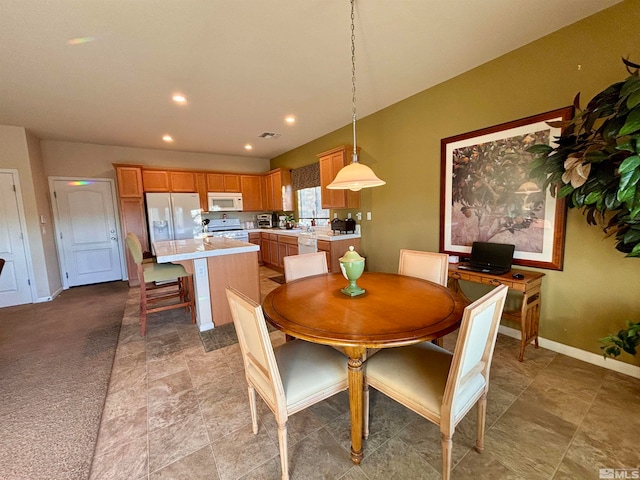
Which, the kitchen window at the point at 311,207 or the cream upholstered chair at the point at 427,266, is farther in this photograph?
the kitchen window at the point at 311,207

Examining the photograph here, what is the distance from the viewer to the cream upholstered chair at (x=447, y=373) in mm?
1073

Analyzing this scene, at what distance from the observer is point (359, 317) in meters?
1.34

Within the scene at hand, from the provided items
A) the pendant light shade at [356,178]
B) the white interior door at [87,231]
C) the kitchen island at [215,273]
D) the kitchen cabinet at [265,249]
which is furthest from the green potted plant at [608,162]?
the white interior door at [87,231]

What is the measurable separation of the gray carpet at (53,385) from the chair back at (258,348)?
1.03 m

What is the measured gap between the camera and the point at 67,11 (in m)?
1.73

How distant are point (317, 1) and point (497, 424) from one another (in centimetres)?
292

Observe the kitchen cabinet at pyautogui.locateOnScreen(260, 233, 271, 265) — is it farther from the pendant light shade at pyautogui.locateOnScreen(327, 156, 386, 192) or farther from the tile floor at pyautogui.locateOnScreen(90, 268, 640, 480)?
the pendant light shade at pyautogui.locateOnScreen(327, 156, 386, 192)

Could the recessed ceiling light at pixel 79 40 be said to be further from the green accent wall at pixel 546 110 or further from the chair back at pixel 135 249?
the green accent wall at pixel 546 110

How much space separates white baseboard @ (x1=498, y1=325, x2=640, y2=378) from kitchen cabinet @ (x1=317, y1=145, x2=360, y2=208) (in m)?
2.62

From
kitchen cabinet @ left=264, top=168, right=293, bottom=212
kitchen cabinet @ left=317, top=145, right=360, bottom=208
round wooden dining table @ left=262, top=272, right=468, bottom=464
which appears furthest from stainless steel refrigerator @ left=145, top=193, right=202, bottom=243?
round wooden dining table @ left=262, top=272, right=468, bottom=464

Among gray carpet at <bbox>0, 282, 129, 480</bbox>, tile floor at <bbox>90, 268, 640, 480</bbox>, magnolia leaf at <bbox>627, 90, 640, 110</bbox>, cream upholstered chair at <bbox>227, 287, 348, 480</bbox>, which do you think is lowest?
tile floor at <bbox>90, 268, 640, 480</bbox>

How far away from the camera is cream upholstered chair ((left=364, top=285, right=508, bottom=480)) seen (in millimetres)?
1073

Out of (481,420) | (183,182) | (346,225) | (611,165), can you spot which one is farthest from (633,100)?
(183,182)

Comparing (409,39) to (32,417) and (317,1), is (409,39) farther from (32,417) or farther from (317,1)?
(32,417)
